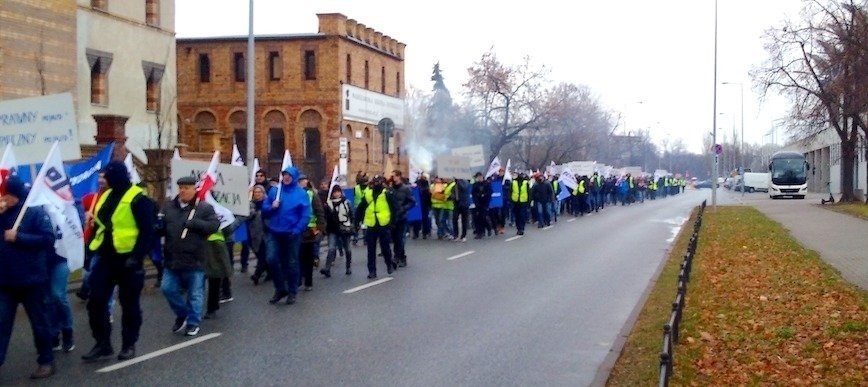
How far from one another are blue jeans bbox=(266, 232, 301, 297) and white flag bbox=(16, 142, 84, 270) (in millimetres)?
3709

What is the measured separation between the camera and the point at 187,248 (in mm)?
10828

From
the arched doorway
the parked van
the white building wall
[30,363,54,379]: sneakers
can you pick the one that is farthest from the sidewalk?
the parked van

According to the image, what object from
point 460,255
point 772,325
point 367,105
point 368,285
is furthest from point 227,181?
point 367,105

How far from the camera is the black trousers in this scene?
9336mm

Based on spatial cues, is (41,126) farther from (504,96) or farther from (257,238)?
(504,96)

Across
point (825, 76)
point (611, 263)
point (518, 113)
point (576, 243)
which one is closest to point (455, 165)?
point (576, 243)

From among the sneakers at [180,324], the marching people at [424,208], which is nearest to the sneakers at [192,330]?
the sneakers at [180,324]

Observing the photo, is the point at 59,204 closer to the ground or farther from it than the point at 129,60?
closer to the ground

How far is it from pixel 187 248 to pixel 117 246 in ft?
5.22

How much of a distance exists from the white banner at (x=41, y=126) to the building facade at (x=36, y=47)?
55.9 ft

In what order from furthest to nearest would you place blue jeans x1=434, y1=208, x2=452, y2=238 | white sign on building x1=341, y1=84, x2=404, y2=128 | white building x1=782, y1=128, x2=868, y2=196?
white building x1=782, y1=128, x2=868, y2=196 < white sign on building x1=341, y1=84, x2=404, y2=128 < blue jeans x1=434, y1=208, x2=452, y2=238

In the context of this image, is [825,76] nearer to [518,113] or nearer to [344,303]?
[518,113]

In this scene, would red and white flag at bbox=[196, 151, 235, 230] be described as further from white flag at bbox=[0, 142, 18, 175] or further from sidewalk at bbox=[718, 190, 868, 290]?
sidewalk at bbox=[718, 190, 868, 290]

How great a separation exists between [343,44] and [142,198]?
4184 cm
